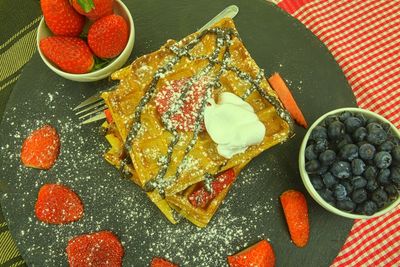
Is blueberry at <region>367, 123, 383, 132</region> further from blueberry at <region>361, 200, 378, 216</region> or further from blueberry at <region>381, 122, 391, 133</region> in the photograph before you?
blueberry at <region>361, 200, 378, 216</region>

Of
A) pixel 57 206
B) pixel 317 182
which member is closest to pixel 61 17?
pixel 57 206

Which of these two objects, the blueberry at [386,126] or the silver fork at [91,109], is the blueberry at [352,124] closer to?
the blueberry at [386,126]

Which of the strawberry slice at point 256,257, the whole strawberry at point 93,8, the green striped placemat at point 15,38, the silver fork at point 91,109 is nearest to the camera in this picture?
the whole strawberry at point 93,8

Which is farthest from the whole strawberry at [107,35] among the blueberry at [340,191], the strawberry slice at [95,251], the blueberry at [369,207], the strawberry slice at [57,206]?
the blueberry at [369,207]

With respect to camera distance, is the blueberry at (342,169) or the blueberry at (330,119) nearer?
the blueberry at (342,169)

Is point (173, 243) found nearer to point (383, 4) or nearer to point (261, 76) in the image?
point (261, 76)

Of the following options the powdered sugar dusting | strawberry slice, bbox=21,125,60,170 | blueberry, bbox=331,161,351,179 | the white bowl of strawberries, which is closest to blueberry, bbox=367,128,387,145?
blueberry, bbox=331,161,351,179
